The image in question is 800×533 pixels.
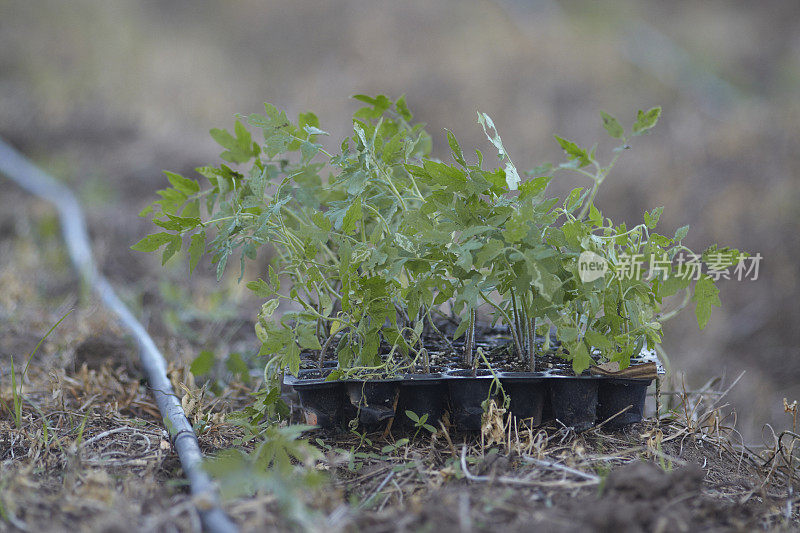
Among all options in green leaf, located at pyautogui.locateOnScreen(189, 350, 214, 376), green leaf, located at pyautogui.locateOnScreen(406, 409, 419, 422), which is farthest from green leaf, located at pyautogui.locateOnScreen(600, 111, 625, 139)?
green leaf, located at pyautogui.locateOnScreen(189, 350, 214, 376)

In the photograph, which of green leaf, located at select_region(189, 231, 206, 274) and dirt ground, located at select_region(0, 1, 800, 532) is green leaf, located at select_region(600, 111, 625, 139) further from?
green leaf, located at select_region(189, 231, 206, 274)

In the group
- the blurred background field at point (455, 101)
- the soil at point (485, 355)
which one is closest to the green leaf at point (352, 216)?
the soil at point (485, 355)

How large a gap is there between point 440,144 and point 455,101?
2.64ft

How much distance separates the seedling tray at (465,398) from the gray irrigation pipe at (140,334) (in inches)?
10.7

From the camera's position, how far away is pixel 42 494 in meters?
1.27

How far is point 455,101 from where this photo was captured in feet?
22.3

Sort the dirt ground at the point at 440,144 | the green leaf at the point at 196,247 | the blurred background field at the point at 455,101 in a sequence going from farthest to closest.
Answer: the blurred background field at the point at 455,101 → the green leaf at the point at 196,247 → the dirt ground at the point at 440,144

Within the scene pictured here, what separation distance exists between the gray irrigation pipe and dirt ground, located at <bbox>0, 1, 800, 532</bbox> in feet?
0.13

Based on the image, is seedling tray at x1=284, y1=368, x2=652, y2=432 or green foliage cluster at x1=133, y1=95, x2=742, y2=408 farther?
seedling tray at x1=284, y1=368, x2=652, y2=432

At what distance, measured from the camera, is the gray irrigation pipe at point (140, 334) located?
3.67ft

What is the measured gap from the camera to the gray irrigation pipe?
1.12 metres

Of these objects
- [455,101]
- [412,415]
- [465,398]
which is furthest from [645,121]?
[455,101]

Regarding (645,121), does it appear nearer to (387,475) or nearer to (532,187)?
(532,187)

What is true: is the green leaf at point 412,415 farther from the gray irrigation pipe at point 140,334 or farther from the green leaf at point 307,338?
the gray irrigation pipe at point 140,334
